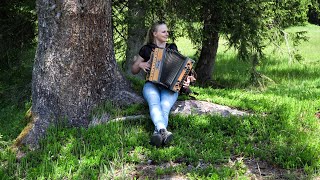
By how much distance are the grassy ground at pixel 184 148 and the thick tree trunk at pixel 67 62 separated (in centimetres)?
26

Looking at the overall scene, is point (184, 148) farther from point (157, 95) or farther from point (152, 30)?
point (152, 30)

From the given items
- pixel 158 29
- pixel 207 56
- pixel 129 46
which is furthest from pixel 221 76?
pixel 158 29

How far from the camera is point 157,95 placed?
5629 millimetres

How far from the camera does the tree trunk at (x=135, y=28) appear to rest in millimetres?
8719

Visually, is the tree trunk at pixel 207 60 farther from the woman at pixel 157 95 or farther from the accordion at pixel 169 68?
the accordion at pixel 169 68

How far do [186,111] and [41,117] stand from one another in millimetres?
2054

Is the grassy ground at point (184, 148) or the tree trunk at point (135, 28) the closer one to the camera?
the grassy ground at point (184, 148)

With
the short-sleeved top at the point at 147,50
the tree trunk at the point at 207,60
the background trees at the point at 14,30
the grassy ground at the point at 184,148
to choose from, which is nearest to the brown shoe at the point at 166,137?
the grassy ground at the point at 184,148

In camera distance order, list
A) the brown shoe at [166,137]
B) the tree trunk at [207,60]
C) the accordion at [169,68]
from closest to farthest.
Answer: the brown shoe at [166,137] < the accordion at [169,68] < the tree trunk at [207,60]

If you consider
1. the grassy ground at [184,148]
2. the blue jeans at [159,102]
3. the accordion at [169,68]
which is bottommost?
the grassy ground at [184,148]

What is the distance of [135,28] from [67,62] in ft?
13.8

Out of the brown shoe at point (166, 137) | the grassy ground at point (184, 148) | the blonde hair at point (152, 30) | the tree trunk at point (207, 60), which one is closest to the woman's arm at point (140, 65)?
the blonde hair at point (152, 30)

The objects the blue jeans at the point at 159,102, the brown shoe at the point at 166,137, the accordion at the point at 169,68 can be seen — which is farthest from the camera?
the accordion at the point at 169,68

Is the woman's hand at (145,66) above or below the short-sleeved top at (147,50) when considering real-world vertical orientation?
below
